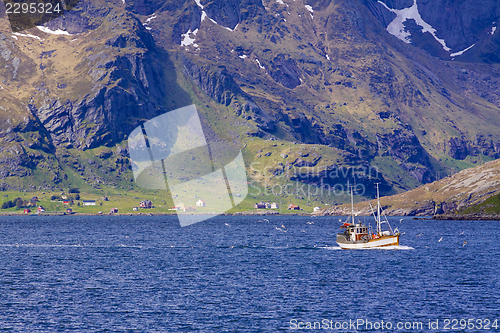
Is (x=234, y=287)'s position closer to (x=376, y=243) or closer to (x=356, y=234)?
(x=356, y=234)

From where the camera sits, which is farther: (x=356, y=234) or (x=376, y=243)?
(x=356, y=234)

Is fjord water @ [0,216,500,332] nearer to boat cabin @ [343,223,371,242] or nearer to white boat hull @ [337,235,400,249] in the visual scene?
white boat hull @ [337,235,400,249]

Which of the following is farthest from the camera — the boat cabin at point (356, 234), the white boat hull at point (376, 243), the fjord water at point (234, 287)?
the boat cabin at point (356, 234)

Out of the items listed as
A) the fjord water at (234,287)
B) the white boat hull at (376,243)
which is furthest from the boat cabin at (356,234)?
the fjord water at (234,287)

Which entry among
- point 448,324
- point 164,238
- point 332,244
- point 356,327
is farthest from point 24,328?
point 164,238

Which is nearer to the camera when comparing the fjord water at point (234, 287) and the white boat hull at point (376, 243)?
the fjord water at point (234, 287)

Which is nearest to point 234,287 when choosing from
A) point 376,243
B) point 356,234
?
point 356,234

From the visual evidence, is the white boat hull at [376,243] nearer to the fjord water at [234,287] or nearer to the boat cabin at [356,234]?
the boat cabin at [356,234]

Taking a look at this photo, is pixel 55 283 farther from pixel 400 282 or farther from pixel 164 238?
pixel 164 238

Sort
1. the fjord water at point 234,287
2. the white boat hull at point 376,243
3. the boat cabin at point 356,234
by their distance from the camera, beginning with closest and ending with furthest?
the fjord water at point 234,287
the white boat hull at point 376,243
the boat cabin at point 356,234

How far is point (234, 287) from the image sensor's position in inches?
3489

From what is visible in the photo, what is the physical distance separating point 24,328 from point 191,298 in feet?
79.7

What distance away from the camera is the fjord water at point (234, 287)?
6744 cm

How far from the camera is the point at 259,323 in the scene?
65.5m
